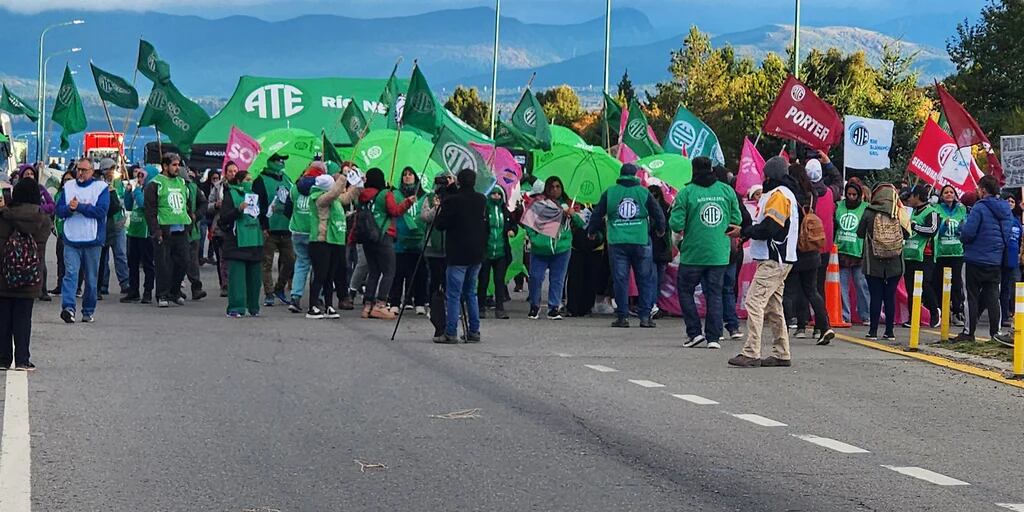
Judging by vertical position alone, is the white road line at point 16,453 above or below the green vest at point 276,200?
below

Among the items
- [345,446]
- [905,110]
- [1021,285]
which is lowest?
[345,446]

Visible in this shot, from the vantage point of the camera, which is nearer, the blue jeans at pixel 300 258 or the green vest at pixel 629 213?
the green vest at pixel 629 213

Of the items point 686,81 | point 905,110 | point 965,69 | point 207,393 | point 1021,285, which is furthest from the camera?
point 686,81

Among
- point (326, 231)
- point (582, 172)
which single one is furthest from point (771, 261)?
point (582, 172)

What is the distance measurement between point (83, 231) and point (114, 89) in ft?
34.6

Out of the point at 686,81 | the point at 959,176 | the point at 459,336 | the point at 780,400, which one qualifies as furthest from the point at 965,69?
the point at 780,400

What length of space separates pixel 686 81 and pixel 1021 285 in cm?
4738

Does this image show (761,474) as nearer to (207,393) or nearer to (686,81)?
(207,393)

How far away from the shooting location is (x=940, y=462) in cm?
945

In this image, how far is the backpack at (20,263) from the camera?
13.3 meters

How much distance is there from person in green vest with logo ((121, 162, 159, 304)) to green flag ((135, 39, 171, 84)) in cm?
560

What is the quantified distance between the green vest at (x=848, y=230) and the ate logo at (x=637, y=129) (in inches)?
263

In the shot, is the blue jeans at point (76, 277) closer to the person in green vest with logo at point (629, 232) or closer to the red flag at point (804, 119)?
the person in green vest with logo at point (629, 232)

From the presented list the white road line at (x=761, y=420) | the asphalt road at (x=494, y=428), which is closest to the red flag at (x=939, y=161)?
the asphalt road at (x=494, y=428)
